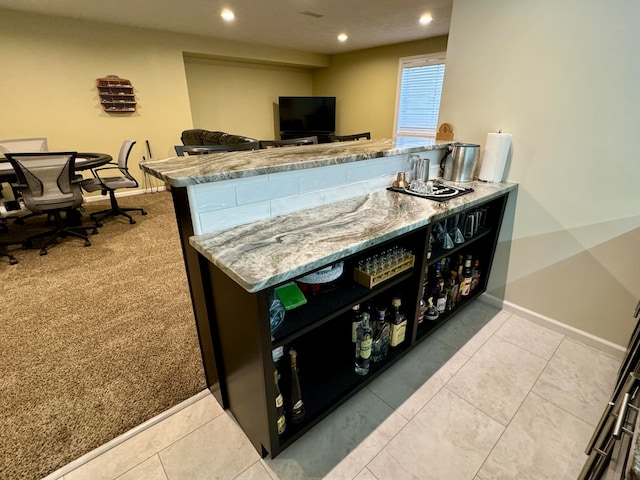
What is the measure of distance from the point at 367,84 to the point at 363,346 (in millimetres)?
6198

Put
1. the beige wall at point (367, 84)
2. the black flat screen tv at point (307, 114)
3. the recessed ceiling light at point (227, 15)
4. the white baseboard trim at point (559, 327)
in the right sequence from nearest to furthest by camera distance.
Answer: the white baseboard trim at point (559, 327)
the recessed ceiling light at point (227, 15)
the beige wall at point (367, 84)
the black flat screen tv at point (307, 114)

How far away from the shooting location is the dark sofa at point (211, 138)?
3445mm

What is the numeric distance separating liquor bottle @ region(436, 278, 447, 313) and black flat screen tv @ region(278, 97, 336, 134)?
5.74 metres

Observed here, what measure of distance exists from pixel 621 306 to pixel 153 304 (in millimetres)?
2874

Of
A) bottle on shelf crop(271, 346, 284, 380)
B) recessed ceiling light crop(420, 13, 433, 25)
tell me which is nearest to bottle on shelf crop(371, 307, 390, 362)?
bottle on shelf crop(271, 346, 284, 380)

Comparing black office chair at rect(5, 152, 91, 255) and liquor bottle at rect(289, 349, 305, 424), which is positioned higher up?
black office chair at rect(5, 152, 91, 255)

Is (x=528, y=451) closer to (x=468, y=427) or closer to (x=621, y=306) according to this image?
(x=468, y=427)

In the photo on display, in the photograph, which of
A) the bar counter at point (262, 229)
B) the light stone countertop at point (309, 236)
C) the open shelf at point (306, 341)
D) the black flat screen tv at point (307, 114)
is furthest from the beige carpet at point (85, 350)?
the black flat screen tv at point (307, 114)

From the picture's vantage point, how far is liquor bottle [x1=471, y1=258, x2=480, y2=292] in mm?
2082

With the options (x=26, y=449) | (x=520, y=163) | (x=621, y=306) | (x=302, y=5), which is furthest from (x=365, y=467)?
(x=302, y=5)

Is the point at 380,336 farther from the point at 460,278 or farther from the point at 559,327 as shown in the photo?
the point at 559,327

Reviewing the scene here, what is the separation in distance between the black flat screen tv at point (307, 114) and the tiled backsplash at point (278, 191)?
5.48m

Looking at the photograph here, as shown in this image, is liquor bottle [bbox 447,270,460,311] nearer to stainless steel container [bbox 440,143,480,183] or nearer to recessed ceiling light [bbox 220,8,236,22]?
stainless steel container [bbox 440,143,480,183]

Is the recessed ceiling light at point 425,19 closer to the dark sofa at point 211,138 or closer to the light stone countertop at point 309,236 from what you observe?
the dark sofa at point 211,138
